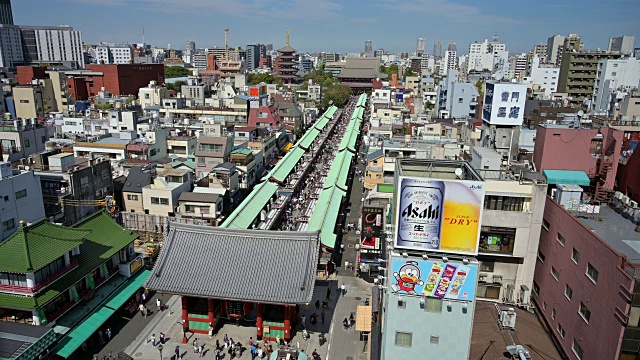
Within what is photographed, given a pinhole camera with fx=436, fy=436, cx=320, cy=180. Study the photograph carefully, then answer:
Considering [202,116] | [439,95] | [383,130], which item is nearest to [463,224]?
[383,130]

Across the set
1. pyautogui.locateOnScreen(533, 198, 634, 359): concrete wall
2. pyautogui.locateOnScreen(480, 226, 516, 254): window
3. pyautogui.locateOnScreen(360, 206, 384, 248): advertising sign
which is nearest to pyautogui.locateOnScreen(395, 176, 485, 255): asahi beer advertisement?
pyautogui.locateOnScreen(533, 198, 634, 359): concrete wall

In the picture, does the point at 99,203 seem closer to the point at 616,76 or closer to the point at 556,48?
the point at 616,76

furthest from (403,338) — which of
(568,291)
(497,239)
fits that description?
(568,291)

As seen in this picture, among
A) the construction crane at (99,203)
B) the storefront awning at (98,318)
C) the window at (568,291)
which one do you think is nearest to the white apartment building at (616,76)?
the window at (568,291)

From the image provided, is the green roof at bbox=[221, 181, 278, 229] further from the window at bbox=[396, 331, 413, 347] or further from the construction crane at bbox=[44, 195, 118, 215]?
the window at bbox=[396, 331, 413, 347]

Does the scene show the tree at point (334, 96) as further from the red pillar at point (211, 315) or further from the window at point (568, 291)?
the window at point (568, 291)

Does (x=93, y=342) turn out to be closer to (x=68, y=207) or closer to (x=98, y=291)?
(x=98, y=291)
